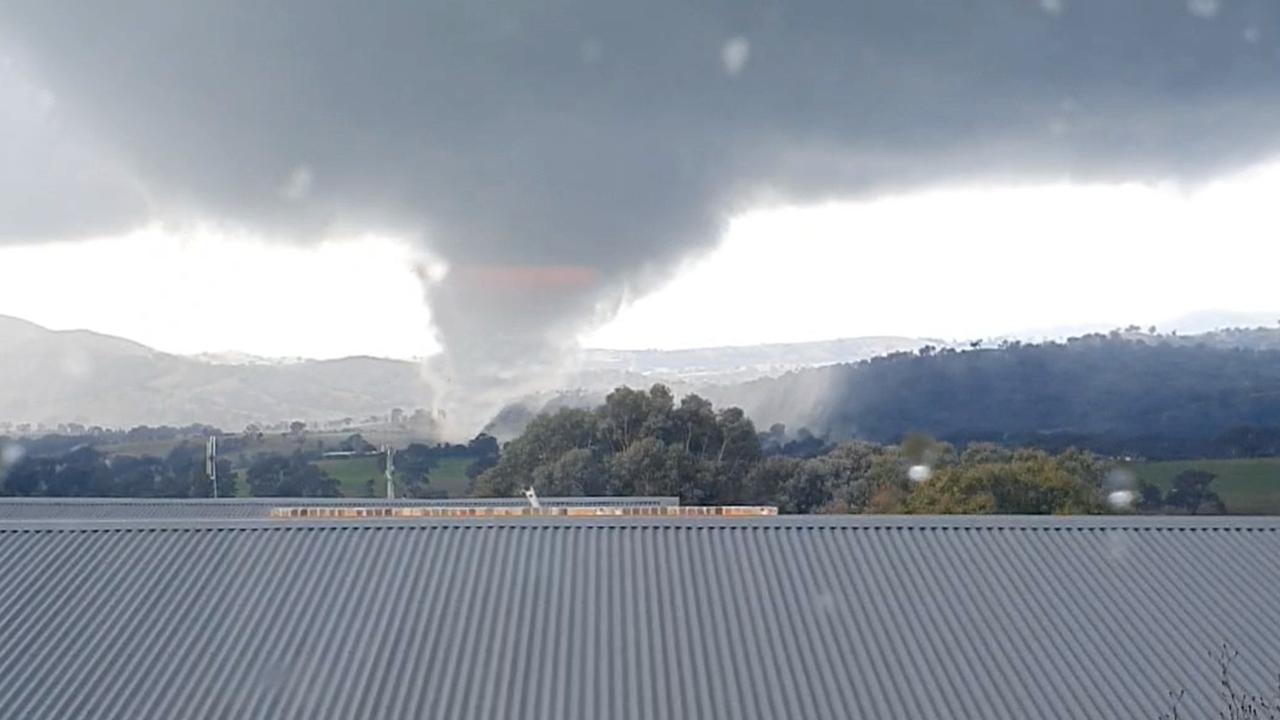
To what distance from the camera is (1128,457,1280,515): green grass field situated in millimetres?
47781

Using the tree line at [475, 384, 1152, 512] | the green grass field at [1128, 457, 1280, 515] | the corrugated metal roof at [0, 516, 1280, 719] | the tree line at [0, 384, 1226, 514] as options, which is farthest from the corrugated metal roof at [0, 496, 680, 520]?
the green grass field at [1128, 457, 1280, 515]

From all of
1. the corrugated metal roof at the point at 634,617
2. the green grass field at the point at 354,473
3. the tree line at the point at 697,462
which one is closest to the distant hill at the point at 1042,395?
the green grass field at the point at 354,473

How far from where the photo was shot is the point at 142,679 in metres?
11.5

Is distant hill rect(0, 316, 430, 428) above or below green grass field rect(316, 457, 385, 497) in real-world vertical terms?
above

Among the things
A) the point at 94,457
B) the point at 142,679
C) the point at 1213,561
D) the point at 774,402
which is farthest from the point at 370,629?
the point at 774,402

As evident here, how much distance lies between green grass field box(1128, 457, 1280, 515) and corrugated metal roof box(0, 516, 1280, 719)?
3547 cm

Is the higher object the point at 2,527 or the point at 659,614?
the point at 2,527

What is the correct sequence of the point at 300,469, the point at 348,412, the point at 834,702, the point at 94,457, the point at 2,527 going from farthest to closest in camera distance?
the point at 348,412
the point at 94,457
the point at 300,469
the point at 2,527
the point at 834,702

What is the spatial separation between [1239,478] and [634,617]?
1892 inches

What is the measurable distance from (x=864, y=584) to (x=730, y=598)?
4.36ft

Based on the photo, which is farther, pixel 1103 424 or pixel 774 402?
pixel 774 402

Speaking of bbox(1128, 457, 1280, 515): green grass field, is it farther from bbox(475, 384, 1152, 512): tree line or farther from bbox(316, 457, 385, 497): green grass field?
bbox(316, 457, 385, 497): green grass field

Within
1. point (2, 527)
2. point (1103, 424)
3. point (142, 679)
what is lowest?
point (1103, 424)

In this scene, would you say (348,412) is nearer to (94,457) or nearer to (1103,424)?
(94,457)
